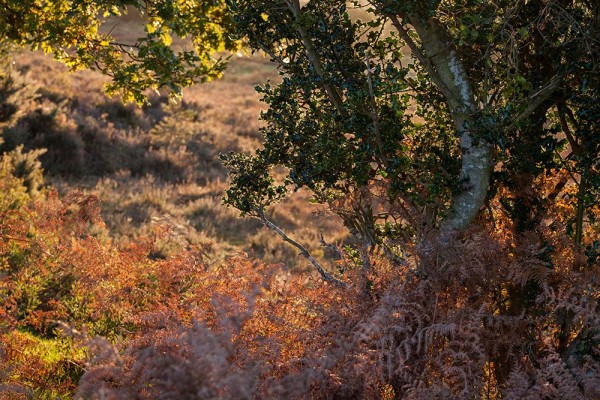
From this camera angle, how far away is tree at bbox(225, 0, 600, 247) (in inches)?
185

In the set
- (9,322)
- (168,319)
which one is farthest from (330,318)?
(9,322)

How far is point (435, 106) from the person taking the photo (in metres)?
5.61

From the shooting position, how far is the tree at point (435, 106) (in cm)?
471

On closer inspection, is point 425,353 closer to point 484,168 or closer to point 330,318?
point 330,318

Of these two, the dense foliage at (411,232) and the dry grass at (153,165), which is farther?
the dry grass at (153,165)

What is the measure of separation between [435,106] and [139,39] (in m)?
3.24

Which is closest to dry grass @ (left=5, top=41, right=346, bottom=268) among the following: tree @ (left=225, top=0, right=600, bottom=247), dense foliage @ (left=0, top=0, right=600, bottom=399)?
dense foliage @ (left=0, top=0, right=600, bottom=399)

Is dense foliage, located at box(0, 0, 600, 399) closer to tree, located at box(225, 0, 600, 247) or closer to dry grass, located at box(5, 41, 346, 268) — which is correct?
tree, located at box(225, 0, 600, 247)

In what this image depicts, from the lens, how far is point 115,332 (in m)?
6.44

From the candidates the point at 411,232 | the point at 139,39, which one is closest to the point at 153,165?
the point at 139,39

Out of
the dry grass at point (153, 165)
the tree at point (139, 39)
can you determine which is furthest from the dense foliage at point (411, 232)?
the dry grass at point (153, 165)

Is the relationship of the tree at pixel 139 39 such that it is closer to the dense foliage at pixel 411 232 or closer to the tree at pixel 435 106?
the dense foliage at pixel 411 232

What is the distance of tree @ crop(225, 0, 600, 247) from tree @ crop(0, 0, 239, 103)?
182cm

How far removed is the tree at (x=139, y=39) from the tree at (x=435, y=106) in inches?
71.7
